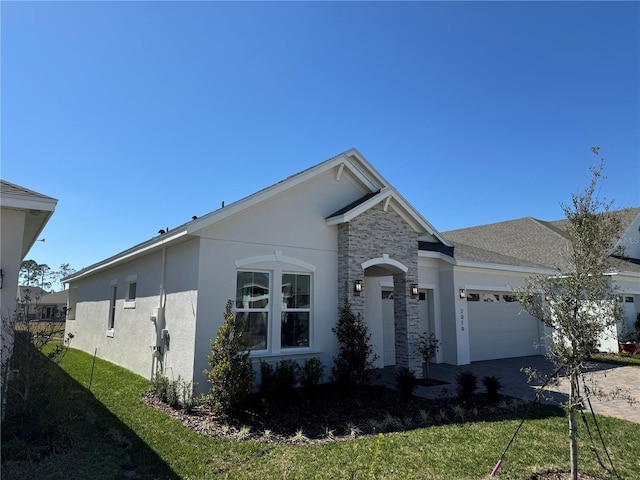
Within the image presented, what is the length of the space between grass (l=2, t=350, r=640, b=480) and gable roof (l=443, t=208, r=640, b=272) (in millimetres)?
9065

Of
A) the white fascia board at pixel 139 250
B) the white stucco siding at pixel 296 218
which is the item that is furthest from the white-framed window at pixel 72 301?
the white stucco siding at pixel 296 218

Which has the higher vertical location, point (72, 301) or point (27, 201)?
point (27, 201)

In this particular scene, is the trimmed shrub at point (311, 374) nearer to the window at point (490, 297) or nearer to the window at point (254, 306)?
the window at point (254, 306)

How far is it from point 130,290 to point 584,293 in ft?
43.2

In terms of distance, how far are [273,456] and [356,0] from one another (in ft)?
→ 32.5

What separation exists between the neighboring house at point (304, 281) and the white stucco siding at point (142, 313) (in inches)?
2.0

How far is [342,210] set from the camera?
11.1m

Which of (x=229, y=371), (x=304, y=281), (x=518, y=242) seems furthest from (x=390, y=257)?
(x=518, y=242)

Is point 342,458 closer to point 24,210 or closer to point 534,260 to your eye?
point 24,210

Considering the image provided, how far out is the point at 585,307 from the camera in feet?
16.7

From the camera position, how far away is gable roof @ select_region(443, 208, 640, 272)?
16.9 meters

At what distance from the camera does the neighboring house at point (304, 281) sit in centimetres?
896

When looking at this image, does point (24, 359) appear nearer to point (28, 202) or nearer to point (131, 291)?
point (28, 202)

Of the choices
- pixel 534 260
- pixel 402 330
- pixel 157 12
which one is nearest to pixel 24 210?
pixel 157 12
